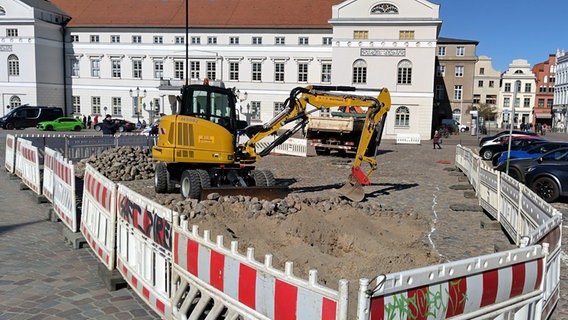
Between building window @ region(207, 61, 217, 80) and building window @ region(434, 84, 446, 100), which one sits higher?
building window @ region(207, 61, 217, 80)

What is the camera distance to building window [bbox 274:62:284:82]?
55.8m

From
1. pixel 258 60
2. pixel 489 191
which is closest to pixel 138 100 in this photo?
pixel 258 60

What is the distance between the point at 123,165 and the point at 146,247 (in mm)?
12484

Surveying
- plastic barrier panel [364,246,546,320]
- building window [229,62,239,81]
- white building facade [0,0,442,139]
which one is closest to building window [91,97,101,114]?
white building facade [0,0,442,139]

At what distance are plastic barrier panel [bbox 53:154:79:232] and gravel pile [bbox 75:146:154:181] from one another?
655cm

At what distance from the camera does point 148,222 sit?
5660 mm

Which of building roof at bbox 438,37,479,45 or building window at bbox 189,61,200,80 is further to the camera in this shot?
building roof at bbox 438,37,479,45

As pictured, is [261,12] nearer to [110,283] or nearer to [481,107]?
[481,107]

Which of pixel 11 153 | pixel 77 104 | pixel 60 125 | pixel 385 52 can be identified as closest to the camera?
pixel 11 153

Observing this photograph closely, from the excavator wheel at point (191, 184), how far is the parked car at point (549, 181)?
355 inches

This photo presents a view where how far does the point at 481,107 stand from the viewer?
85.4 meters

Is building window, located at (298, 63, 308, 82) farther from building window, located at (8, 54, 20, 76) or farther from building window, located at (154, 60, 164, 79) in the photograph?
building window, located at (8, 54, 20, 76)

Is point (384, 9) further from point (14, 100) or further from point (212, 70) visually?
point (14, 100)

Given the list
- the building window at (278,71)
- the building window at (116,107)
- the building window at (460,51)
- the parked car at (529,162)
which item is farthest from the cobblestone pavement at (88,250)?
the building window at (460,51)
